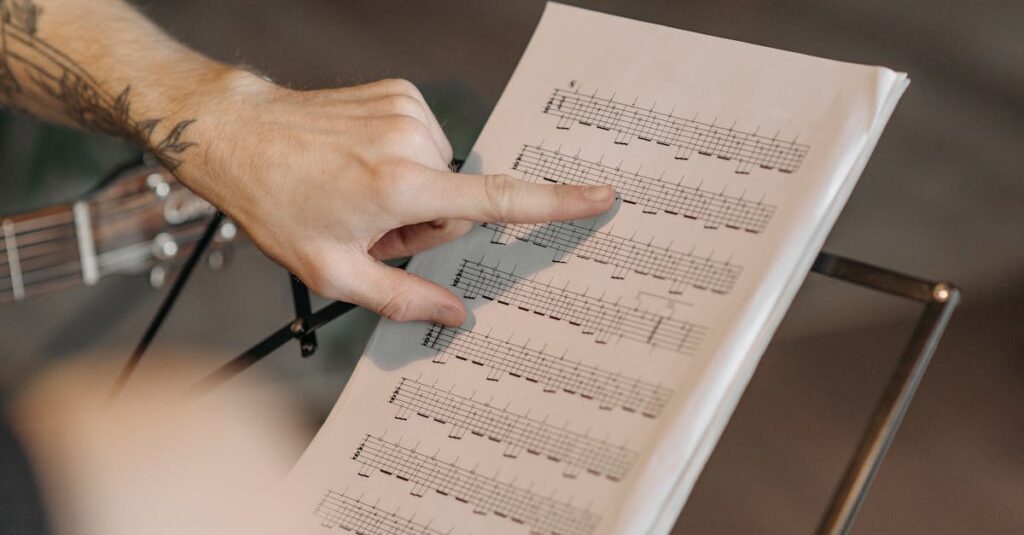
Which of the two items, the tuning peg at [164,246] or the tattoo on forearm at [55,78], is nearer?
the tattoo on forearm at [55,78]

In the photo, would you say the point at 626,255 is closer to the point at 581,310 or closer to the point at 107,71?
the point at 581,310

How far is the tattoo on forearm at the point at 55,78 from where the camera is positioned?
35.0 inches

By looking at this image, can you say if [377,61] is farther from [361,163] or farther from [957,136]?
[361,163]

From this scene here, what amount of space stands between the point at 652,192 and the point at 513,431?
0.19 metres

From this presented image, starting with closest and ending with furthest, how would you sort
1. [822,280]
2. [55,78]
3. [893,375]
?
[893,375], [55,78], [822,280]

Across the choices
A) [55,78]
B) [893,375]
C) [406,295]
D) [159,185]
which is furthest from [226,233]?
[893,375]

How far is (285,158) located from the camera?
750 mm

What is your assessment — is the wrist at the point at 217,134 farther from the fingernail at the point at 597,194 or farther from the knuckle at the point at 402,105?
the fingernail at the point at 597,194

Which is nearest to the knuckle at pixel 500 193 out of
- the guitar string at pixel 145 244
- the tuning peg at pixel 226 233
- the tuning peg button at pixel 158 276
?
the tuning peg at pixel 226 233

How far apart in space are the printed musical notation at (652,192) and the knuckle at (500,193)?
0.06 meters

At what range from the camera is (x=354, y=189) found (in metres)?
0.71

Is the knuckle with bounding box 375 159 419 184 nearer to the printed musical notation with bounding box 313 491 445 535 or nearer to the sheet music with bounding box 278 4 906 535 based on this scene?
the sheet music with bounding box 278 4 906 535

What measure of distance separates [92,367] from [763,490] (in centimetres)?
119

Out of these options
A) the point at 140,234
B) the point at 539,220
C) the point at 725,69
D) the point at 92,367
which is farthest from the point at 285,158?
the point at 92,367
